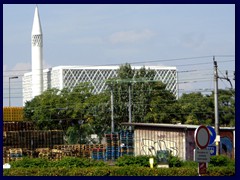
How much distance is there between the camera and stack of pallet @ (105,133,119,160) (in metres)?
40.9

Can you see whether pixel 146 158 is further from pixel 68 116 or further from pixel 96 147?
pixel 68 116

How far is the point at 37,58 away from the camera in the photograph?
113 metres

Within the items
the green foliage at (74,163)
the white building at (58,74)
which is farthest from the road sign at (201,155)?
the white building at (58,74)

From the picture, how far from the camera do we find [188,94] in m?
70.1

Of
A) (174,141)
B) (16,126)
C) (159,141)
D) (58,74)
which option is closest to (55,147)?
(16,126)

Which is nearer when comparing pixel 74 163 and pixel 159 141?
pixel 74 163

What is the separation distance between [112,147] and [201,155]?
30.4 meters

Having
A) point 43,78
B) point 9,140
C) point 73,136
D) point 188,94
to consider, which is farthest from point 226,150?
point 43,78

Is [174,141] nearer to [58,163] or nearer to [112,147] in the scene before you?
[112,147]

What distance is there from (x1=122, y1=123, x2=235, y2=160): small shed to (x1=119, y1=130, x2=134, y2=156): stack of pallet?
4601 mm

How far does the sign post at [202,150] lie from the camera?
10.8 m

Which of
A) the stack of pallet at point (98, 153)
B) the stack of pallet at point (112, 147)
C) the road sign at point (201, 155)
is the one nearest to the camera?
the road sign at point (201, 155)

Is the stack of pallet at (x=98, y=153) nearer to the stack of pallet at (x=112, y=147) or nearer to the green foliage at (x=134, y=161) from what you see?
the stack of pallet at (x=112, y=147)

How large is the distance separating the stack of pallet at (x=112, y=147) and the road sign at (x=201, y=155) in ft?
97.9
